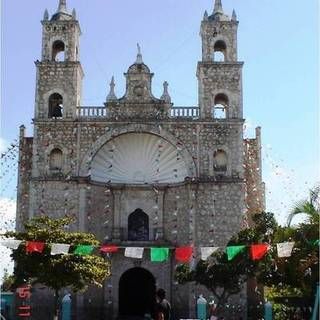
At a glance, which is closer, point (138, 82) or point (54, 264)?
point (54, 264)

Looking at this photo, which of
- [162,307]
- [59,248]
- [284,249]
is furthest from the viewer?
[59,248]

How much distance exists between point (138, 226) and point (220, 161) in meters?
5.27

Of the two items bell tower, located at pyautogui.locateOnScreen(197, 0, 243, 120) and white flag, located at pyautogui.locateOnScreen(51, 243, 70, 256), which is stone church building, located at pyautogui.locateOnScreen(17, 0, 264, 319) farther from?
white flag, located at pyautogui.locateOnScreen(51, 243, 70, 256)

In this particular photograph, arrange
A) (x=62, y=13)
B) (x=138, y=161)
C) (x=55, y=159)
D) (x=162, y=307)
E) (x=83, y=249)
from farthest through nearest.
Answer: (x=62, y=13)
(x=138, y=161)
(x=55, y=159)
(x=83, y=249)
(x=162, y=307)

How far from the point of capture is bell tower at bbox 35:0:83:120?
33.7 m

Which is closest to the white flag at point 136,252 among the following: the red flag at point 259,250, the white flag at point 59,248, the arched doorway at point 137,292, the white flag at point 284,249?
the white flag at point 59,248

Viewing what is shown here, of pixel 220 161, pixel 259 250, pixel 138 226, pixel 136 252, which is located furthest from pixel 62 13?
pixel 259 250

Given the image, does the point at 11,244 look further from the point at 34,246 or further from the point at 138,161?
the point at 138,161

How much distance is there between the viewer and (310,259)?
61.5 ft

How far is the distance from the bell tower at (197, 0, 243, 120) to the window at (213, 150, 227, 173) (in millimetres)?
1775

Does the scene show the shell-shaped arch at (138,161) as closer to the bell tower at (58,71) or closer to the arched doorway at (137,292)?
the bell tower at (58,71)

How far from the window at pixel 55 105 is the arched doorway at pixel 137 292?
8.98m

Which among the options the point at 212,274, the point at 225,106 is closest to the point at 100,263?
the point at 212,274

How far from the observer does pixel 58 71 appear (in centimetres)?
3409
